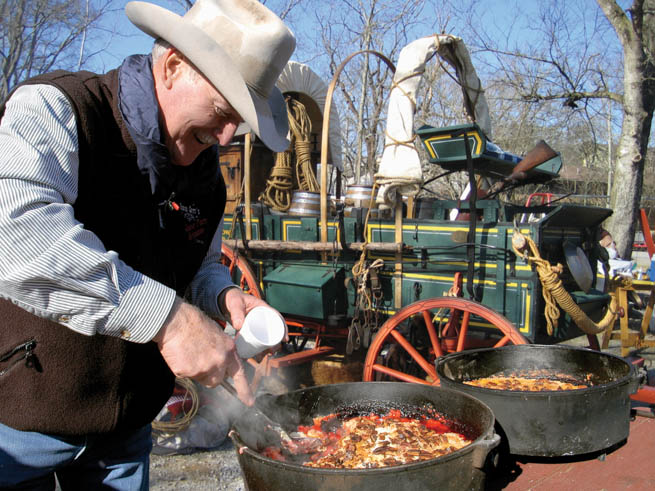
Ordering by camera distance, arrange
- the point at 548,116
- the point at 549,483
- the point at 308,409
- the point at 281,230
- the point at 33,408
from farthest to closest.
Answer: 1. the point at 548,116
2. the point at 281,230
3. the point at 308,409
4. the point at 549,483
5. the point at 33,408

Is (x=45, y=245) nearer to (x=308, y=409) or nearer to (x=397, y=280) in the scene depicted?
(x=308, y=409)

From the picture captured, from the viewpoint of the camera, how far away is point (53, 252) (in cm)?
102

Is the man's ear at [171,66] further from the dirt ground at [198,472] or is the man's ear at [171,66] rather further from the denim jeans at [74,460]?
the dirt ground at [198,472]

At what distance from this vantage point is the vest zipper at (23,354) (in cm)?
129

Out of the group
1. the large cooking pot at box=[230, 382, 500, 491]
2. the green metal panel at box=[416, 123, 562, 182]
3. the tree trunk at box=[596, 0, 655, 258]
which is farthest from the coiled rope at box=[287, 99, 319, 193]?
the tree trunk at box=[596, 0, 655, 258]

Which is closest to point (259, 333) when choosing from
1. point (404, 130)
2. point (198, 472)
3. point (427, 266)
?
point (198, 472)

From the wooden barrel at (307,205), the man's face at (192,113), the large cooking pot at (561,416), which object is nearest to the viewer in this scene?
the man's face at (192,113)

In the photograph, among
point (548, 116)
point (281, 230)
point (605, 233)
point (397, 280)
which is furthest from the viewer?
point (548, 116)

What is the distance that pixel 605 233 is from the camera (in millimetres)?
8633

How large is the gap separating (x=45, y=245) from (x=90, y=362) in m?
0.44

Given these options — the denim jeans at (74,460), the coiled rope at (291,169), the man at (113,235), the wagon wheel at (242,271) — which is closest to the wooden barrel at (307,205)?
the coiled rope at (291,169)

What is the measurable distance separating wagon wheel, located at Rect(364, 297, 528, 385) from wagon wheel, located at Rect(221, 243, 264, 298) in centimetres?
150

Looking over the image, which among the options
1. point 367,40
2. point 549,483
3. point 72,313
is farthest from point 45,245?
point 367,40

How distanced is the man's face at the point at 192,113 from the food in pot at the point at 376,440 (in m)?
1.06
